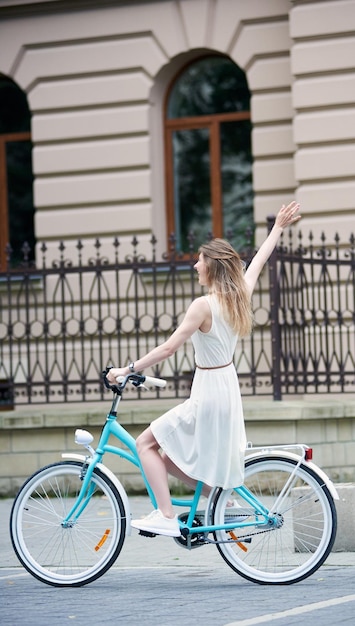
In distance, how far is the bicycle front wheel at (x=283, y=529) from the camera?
7109 millimetres

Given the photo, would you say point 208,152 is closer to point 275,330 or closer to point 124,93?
point 124,93

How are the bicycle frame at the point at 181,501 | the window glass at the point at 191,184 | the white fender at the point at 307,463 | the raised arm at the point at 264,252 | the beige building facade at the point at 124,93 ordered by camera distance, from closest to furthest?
1. the white fender at the point at 307,463
2. the bicycle frame at the point at 181,501
3. the raised arm at the point at 264,252
4. the beige building facade at the point at 124,93
5. the window glass at the point at 191,184

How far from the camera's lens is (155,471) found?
7.22 meters

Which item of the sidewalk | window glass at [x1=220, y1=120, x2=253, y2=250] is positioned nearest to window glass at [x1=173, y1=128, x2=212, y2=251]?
window glass at [x1=220, y1=120, x2=253, y2=250]

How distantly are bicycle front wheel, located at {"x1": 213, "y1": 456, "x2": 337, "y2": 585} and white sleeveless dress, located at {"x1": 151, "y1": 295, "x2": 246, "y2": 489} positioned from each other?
131 millimetres

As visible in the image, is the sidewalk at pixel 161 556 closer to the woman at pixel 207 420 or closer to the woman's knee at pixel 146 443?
the woman at pixel 207 420

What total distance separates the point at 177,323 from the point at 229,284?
A: 5851 mm

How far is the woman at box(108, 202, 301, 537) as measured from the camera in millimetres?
7176

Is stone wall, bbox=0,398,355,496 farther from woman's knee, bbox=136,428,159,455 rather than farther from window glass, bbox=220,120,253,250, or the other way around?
woman's knee, bbox=136,428,159,455

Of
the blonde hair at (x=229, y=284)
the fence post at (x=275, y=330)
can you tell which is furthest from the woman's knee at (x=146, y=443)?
the fence post at (x=275, y=330)

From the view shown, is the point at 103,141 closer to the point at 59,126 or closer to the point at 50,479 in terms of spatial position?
the point at 59,126

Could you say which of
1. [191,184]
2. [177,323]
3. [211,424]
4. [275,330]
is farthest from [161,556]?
[191,184]

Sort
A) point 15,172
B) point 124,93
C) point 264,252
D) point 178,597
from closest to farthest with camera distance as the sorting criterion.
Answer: point 178,597
point 264,252
point 124,93
point 15,172

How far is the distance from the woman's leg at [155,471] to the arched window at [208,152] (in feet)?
29.5
